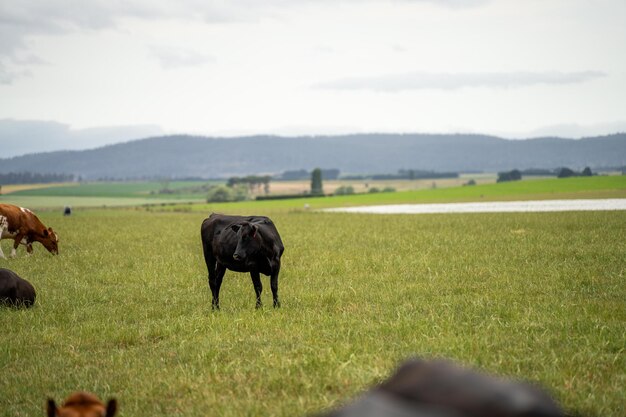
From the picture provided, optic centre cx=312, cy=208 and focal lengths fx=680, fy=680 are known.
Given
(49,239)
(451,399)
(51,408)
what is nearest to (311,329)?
(51,408)

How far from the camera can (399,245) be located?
85.5 ft

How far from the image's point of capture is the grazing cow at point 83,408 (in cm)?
440

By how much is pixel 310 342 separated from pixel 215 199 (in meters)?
121

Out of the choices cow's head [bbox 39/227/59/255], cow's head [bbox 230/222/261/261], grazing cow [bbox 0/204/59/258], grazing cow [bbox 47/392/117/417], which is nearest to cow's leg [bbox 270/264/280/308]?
cow's head [bbox 230/222/261/261]

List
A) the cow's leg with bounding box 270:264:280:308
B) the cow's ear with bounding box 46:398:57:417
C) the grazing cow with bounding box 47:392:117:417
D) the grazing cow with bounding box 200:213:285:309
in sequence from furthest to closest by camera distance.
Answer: the cow's leg with bounding box 270:264:280:308 < the grazing cow with bounding box 200:213:285:309 < the grazing cow with bounding box 47:392:117:417 < the cow's ear with bounding box 46:398:57:417

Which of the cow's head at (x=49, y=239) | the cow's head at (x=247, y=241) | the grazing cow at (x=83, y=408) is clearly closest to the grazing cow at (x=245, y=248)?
the cow's head at (x=247, y=241)

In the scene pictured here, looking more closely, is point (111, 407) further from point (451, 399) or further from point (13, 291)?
point (13, 291)

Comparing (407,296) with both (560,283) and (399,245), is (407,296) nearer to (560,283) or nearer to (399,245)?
(560,283)

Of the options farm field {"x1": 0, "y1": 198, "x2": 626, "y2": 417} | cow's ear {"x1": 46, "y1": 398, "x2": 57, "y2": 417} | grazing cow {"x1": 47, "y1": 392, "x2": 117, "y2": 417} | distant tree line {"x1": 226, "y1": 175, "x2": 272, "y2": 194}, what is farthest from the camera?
distant tree line {"x1": 226, "y1": 175, "x2": 272, "y2": 194}

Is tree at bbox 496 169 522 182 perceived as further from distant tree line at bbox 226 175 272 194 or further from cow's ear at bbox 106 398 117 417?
cow's ear at bbox 106 398 117 417

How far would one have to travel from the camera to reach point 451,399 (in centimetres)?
286

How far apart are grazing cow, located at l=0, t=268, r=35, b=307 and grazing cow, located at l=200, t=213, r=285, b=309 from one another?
4.13 meters

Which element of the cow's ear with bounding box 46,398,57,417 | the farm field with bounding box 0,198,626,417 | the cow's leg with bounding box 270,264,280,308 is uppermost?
the cow's ear with bounding box 46,398,57,417

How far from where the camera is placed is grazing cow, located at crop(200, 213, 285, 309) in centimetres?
1337
